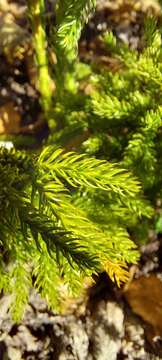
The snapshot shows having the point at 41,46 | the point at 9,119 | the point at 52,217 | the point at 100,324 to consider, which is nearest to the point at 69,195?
the point at 52,217

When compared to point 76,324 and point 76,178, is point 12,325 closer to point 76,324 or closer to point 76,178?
point 76,324

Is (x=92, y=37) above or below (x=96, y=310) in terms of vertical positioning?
above

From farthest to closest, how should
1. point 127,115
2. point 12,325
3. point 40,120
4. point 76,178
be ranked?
point 40,120 → point 12,325 → point 127,115 → point 76,178

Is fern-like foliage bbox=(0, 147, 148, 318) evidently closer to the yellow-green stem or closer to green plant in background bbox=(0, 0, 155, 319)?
green plant in background bbox=(0, 0, 155, 319)

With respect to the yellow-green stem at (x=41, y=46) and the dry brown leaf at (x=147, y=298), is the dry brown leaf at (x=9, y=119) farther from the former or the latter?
the dry brown leaf at (x=147, y=298)

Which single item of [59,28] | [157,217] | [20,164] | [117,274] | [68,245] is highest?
[59,28]

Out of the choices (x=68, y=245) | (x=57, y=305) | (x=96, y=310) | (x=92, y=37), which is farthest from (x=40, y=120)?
(x=68, y=245)
